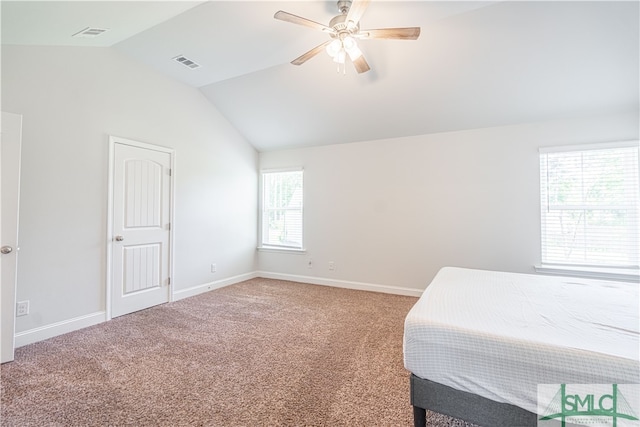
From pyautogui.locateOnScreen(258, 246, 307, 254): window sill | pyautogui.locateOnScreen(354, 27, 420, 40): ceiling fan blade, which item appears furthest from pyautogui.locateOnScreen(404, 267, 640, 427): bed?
pyautogui.locateOnScreen(258, 246, 307, 254): window sill

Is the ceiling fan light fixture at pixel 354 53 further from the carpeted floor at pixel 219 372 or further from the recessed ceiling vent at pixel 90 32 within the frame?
the carpeted floor at pixel 219 372

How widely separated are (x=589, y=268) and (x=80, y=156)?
5874mm

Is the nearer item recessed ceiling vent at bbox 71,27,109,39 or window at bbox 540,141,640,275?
recessed ceiling vent at bbox 71,27,109,39

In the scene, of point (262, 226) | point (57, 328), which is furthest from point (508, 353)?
point (262, 226)

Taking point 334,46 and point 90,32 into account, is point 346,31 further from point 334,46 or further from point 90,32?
point 90,32

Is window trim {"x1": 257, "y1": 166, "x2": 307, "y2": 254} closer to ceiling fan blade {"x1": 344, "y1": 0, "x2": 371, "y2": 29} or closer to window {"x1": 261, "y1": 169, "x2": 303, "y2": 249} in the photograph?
window {"x1": 261, "y1": 169, "x2": 303, "y2": 249}

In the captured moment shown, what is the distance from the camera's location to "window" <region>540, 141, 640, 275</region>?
326cm

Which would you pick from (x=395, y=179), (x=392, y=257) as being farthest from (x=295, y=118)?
(x=392, y=257)

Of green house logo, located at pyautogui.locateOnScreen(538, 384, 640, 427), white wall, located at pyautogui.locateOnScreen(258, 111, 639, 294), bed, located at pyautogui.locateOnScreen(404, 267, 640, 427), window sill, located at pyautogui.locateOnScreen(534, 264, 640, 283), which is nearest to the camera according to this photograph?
green house logo, located at pyautogui.locateOnScreen(538, 384, 640, 427)

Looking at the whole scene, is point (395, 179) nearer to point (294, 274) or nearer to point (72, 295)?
point (294, 274)

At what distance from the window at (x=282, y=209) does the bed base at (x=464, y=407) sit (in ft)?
12.5

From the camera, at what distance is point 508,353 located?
1.29 meters

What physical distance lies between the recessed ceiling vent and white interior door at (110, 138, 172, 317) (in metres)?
1.03

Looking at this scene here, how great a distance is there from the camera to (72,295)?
295cm
